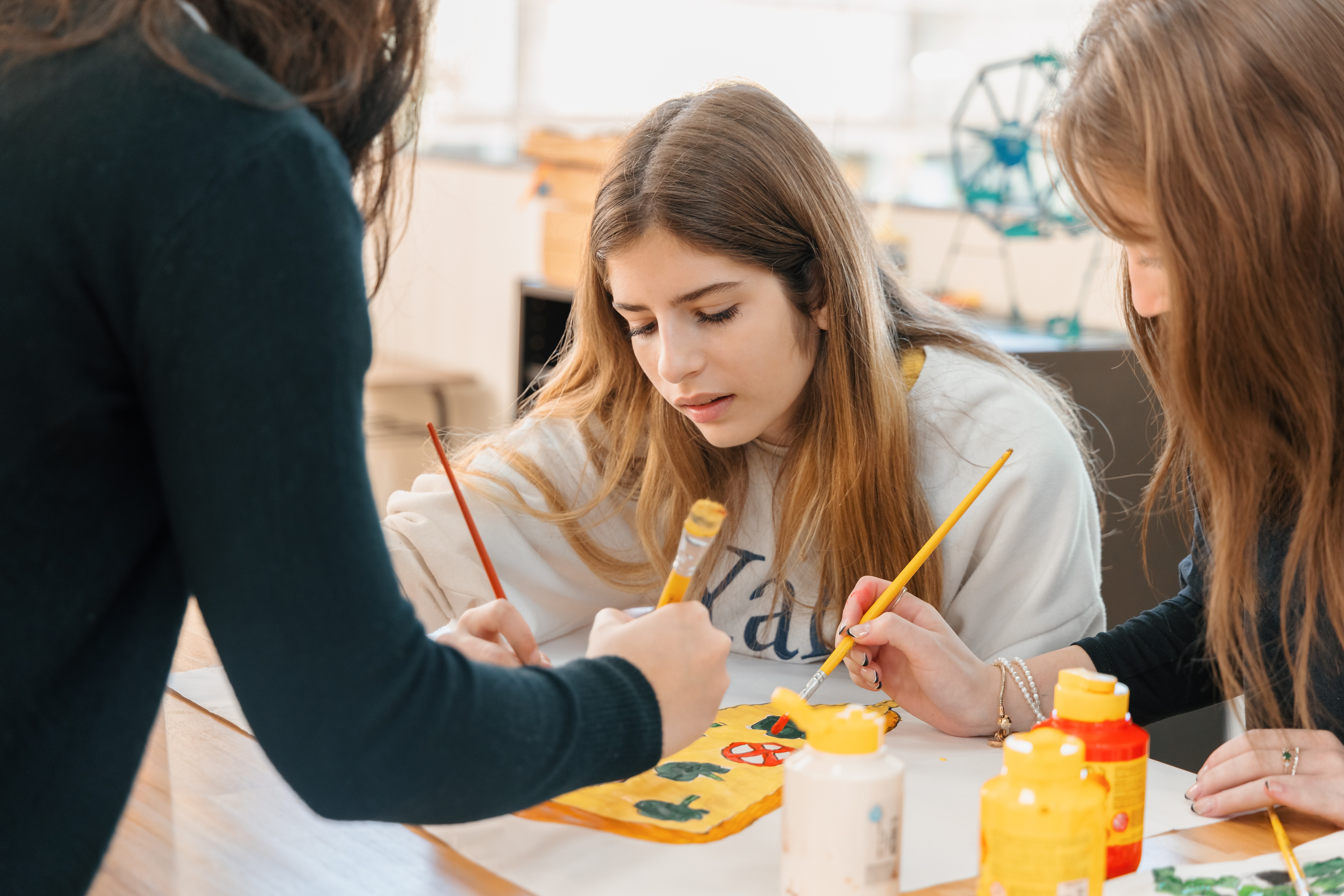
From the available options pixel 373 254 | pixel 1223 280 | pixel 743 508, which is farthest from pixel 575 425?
pixel 1223 280

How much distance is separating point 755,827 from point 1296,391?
0.45m

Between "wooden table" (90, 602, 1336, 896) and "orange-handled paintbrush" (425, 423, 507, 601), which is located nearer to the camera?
"wooden table" (90, 602, 1336, 896)

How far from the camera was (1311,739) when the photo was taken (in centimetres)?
87

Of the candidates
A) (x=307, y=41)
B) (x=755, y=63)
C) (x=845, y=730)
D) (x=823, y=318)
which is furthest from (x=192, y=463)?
(x=755, y=63)

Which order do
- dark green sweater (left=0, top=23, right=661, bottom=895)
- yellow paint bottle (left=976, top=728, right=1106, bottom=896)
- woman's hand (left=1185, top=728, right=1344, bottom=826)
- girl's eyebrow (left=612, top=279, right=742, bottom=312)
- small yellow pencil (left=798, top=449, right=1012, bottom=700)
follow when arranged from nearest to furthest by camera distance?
1. dark green sweater (left=0, top=23, right=661, bottom=895)
2. yellow paint bottle (left=976, top=728, right=1106, bottom=896)
3. woman's hand (left=1185, top=728, right=1344, bottom=826)
4. small yellow pencil (left=798, top=449, right=1012, bottom=700)
5. girl's eyebrow (left=612, top=279, right=742, bottom=312)

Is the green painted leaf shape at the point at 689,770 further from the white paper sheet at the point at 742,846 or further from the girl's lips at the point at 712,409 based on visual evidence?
the girl's lips at the point at 712,409

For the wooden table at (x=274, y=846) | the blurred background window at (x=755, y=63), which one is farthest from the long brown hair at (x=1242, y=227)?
the blurred background window at (x=755, y=63)

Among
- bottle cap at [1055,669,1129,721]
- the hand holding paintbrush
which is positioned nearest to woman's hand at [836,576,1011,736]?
the hand holding paintbrush

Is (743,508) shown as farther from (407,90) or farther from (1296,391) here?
(407,90)

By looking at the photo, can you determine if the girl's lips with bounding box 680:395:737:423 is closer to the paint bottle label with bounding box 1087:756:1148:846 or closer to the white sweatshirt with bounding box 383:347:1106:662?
the white sweatshirt with bounding box 383:347:1106:662

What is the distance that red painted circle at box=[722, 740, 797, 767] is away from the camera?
0.90 metres

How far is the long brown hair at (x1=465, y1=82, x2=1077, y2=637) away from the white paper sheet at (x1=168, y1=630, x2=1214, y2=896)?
329 millimetres

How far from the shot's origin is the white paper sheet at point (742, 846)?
73 cm

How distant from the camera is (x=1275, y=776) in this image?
0.83 meters
